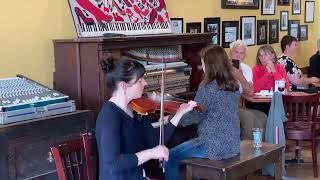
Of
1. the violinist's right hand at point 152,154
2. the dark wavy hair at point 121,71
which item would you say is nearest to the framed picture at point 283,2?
the dark wavy hair at point 121,71

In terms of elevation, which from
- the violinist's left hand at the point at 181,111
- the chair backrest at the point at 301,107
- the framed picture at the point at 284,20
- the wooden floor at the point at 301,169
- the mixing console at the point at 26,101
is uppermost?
the framed picture at the point at 284,20

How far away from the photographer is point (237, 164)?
3.40 metres

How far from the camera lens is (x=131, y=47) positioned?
11.1 feet

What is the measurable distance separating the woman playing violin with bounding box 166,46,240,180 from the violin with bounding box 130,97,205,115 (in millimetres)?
126

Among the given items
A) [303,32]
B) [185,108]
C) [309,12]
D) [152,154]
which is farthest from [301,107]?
[309,12]

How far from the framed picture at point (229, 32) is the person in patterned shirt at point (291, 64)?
645 mm

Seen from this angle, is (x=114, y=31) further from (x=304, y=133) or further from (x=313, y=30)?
(x=313, y=30)

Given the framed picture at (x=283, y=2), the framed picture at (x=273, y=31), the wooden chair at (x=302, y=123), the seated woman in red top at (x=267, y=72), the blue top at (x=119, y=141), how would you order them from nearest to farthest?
the blue top at (x=119, y=141), the wooden chair at (x=302, y=123), the seated woman in red top at (x=267, y=72), the framed picture at (x=273, y=31), the framed picture at (x=283, y=2)

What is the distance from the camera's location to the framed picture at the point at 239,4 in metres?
5.27

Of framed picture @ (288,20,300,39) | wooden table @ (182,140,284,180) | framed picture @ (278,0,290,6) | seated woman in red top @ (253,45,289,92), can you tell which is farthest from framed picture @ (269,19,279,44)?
wooden table @ (182,140,284,180)

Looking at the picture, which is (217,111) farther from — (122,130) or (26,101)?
(26,101)

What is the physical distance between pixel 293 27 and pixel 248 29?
1221 millimetres

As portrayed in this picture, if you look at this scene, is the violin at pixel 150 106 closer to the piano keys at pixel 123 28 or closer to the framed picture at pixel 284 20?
the piano keys at pixel 123 28

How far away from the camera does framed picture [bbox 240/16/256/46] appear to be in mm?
5605
